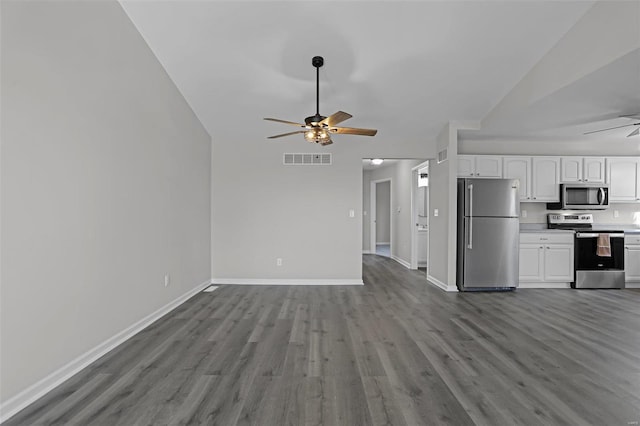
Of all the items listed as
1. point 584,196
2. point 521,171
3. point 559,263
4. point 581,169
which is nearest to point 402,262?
point 559,263

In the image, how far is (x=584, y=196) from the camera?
5234 mm

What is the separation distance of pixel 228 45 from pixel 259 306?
125 inches

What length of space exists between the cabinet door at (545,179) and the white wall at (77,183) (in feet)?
19.2

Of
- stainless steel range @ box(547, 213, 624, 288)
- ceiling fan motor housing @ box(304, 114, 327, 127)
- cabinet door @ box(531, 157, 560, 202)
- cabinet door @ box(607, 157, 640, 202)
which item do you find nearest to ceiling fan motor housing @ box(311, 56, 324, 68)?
ceiling fan motor housing @ box(304, 114, 327, 127)

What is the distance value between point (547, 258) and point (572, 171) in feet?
5.40

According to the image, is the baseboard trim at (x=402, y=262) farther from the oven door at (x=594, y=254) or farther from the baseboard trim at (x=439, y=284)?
the oven door at (x=594, y=254)

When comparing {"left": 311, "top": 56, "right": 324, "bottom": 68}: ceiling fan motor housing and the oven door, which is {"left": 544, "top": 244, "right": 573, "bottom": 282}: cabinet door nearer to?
the oven door

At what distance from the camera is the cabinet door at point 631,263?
5023 millimetres

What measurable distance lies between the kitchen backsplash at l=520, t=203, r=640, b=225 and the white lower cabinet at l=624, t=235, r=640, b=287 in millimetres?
621

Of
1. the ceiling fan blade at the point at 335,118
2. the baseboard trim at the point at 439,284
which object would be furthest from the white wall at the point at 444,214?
the ceiling fan blade at the point at 335,118

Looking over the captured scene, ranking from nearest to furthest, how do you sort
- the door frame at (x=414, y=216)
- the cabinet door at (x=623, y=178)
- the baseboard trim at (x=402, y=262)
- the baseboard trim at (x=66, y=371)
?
1. the baseboard trim at (x=66, y=371)
2. the cabinet door at (x=623, y=178)
3. the door frame at (x=414, y=216)
4. the baseboard trim at (x=402, y=262)

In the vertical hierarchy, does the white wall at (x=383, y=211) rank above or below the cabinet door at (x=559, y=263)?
above

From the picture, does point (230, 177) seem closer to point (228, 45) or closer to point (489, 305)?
point (228, 45)

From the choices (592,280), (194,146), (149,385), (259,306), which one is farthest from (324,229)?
(592,280)
